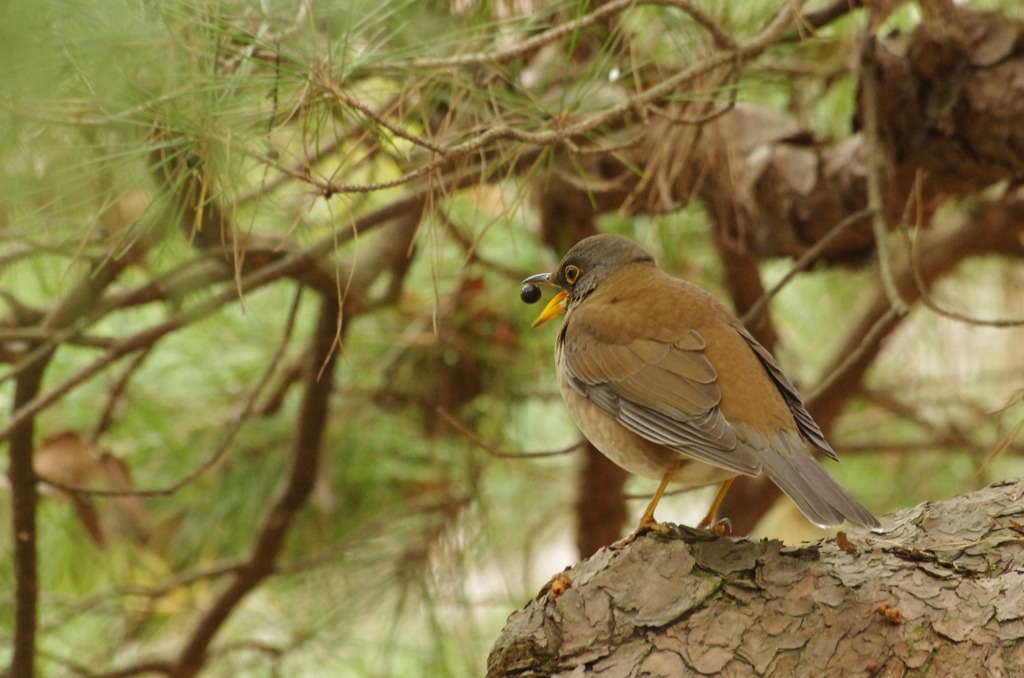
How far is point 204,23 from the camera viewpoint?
266 cm

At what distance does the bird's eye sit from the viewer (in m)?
3.64

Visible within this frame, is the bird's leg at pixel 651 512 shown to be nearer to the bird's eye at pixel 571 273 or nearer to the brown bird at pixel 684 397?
the brown bird at pixel 684 397

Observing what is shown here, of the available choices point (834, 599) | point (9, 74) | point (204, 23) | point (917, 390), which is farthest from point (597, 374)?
point (917, 390)

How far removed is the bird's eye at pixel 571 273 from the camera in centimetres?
364

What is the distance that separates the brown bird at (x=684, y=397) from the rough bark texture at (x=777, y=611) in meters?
0.15

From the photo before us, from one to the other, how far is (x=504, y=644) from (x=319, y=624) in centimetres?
→ 280

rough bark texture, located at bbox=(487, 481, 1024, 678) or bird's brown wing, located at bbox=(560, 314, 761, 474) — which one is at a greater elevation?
bird's brown wing, located at bbox=(560, 314, 761, 474)

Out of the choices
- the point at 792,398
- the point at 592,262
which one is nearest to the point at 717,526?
the point at 792,398

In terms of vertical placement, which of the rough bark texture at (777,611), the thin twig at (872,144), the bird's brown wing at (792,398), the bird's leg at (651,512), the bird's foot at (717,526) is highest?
the thin twig at (872,144)

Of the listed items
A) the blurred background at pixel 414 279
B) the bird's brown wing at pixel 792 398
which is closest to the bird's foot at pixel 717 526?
the bird's brown wing at pixel 792 398

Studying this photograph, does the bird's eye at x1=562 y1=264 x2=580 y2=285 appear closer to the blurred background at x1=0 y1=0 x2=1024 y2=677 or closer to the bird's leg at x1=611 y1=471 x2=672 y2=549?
the blurred background at x1=0 y1=0 x2=1024 y2=677

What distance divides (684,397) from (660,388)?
0.09 metres

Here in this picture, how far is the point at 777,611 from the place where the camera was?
8.02 ft

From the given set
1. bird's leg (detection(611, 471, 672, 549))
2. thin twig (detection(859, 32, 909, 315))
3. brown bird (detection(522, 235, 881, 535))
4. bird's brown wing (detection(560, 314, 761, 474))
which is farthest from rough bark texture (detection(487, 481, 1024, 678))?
thin twig (detection(859, 32, 909, 315))
